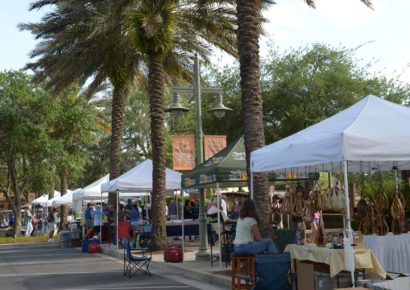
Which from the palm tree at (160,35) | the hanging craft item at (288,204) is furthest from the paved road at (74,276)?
the hanging craft item at (288,204)

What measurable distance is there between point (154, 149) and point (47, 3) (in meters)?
7.43

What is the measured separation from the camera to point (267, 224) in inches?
473

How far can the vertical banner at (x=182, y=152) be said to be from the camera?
17.7 m

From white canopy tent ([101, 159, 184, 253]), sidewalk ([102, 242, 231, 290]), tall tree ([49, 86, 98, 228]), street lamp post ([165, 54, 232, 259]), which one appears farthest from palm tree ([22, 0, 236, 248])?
tall tree ([49, 86, 98, 228])

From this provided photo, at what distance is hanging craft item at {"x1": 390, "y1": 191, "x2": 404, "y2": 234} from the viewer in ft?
33.2

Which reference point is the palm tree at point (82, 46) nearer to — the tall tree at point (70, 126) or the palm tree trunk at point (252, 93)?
the palm tree trunk at point (252, 93)

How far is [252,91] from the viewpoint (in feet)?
41.5

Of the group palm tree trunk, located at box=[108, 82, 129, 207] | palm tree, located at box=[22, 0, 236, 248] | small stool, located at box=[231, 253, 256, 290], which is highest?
palm tree, located at box=[22, 0, 236, 248]

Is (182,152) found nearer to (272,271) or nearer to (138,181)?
(138,181)

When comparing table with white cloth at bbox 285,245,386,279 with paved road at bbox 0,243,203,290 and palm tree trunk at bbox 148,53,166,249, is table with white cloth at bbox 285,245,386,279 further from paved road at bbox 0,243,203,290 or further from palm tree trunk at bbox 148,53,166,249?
palm tree trunk at bbox 148,53,166,249

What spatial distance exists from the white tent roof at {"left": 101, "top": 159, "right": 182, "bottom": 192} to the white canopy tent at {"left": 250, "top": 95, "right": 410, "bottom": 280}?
11362 mm

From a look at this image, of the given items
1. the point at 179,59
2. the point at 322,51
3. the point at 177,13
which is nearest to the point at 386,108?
the point at 177,13

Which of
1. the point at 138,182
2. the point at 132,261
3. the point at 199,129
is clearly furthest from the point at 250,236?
the point at 138,182

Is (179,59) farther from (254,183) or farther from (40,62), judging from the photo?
(254,183)
